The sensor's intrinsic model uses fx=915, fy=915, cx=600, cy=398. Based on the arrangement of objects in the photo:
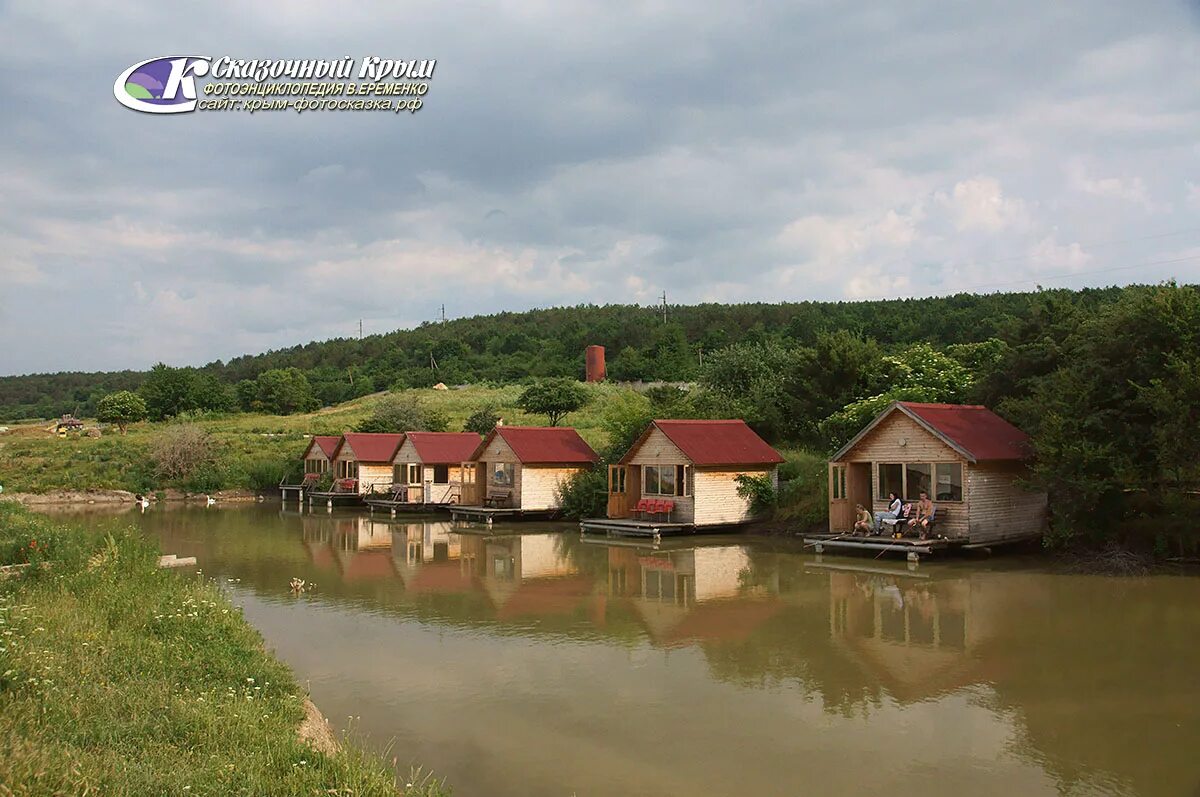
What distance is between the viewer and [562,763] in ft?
27.4

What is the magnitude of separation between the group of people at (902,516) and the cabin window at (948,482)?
1.09ft

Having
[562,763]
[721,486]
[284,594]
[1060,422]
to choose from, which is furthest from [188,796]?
[721,486]

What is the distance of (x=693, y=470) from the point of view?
27250 millimetres

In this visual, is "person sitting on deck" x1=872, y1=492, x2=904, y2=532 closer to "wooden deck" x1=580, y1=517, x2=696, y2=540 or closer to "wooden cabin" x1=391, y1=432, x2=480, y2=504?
"wooden deck" x1=580, y1=517, x2=696, y2=540

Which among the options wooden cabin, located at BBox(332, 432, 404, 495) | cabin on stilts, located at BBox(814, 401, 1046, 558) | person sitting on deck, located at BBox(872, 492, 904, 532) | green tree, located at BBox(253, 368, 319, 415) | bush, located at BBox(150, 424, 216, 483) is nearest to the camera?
cabin on stilts, located at BBox(814, 401, 1046, 558)

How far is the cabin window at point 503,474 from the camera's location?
34062 mm

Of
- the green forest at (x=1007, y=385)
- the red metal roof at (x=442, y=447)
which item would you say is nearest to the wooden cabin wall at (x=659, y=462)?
the green forest at (x=1007, y=385)

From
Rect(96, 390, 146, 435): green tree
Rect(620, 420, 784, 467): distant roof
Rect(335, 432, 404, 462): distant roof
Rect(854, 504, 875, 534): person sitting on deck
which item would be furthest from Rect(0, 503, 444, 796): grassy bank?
Rect(96, 390, 146, 435): green tree

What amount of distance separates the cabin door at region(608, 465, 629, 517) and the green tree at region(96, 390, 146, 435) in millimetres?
53112

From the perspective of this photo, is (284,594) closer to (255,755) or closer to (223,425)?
(255,755)

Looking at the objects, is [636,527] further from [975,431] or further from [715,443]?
[975,431]

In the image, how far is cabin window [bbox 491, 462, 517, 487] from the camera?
1341 inches

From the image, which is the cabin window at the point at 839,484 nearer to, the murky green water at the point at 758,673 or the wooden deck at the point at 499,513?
the murky green water at the point at 758,673

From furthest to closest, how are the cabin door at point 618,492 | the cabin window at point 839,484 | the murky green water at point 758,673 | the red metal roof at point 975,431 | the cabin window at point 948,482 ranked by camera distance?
the cabin door at point 618,492, the cabin window at point 839,484, the cabin window at point 948,482, the red metal roof at point 975,431, the murky green water at point 758,673
